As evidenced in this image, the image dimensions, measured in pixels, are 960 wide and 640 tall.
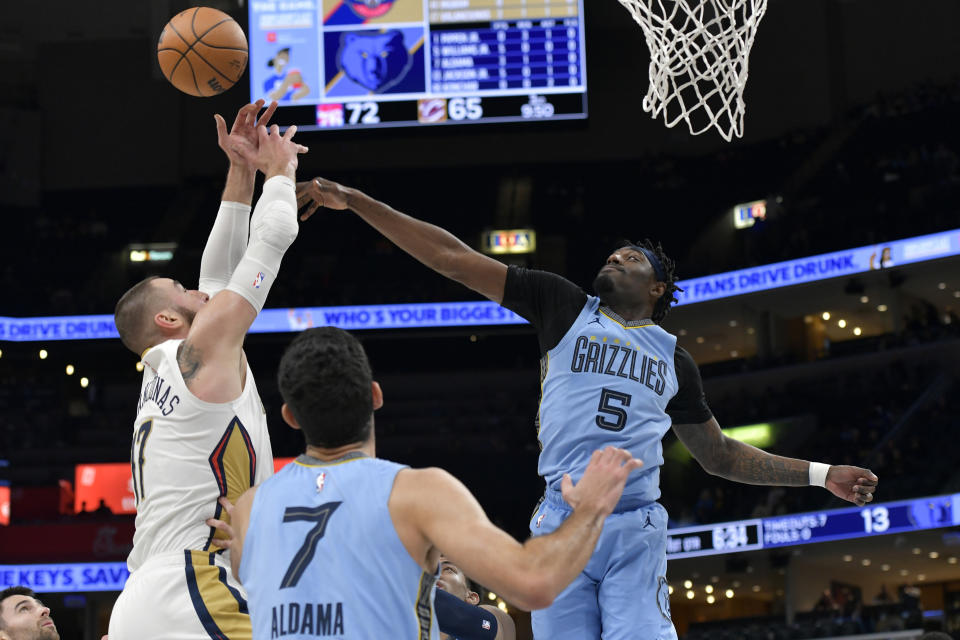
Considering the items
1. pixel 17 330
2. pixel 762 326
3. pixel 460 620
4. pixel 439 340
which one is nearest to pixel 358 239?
pixel 439 340

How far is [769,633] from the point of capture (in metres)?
17.8

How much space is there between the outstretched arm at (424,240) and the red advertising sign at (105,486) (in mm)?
16216

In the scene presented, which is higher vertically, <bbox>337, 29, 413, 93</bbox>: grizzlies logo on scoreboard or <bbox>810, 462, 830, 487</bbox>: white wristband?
<bbox>337, 29, 413, 93</bbox>: grizzlies logo on scoreboard

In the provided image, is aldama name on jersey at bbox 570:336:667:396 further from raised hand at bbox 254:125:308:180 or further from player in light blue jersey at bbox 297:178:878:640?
raised hand at bbox 254:125:308:180

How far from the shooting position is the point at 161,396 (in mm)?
3783

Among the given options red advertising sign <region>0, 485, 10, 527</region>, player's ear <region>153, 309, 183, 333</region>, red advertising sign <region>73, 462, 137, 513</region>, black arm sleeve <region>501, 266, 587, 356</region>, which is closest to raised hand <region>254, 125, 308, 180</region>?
player's ear <region>153, 309, 183, 333</region>

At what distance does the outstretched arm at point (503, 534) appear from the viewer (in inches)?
100

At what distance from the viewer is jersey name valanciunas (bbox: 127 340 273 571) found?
370 centimetres

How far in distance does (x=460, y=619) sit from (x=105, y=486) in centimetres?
1736

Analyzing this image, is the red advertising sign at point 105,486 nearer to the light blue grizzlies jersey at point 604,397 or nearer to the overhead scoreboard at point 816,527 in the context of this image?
the overhead scoreboard at point 816,527

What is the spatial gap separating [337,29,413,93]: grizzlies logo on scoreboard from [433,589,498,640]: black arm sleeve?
1367 cm

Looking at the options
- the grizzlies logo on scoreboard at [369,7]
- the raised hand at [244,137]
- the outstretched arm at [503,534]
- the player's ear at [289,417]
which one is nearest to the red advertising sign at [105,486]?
the grizzlies logo on scoreboard at [369,7]

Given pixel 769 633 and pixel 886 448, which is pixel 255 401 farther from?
pixel 886 448

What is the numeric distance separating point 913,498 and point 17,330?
16325mm
